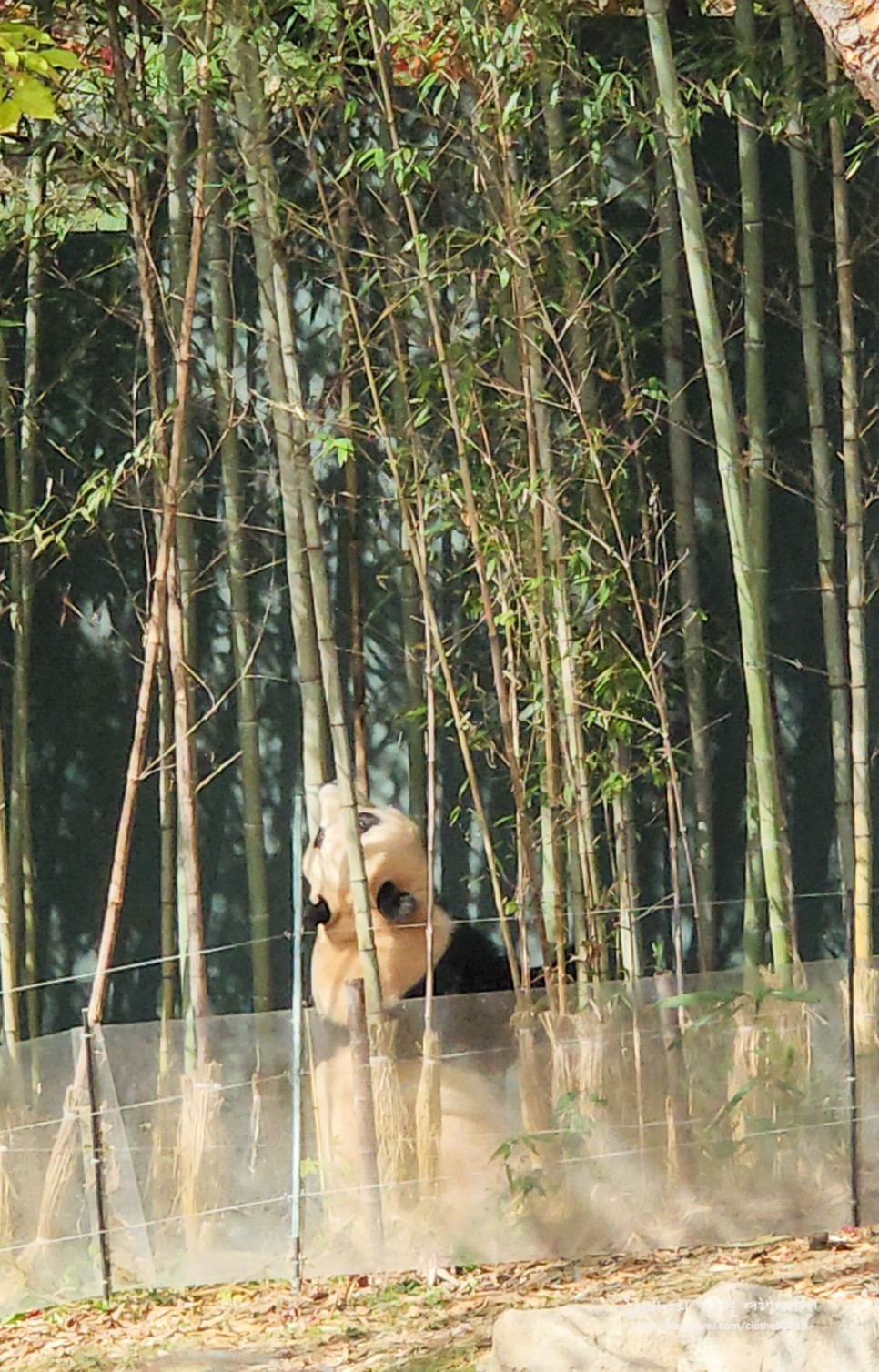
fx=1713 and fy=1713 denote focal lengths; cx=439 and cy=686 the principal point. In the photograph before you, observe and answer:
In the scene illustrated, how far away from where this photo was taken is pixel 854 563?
3.74m

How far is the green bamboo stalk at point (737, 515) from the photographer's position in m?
3.47

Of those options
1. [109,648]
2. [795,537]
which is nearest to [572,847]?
[795,537]

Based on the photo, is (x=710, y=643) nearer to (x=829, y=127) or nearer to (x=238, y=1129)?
(x=829, y=127)

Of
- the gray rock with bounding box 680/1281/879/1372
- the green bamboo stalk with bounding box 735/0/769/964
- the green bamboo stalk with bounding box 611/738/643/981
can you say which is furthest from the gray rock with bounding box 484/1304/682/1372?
the green bamboo stalk with bounding box 735/0/769/964

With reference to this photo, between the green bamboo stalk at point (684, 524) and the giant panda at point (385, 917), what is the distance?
2.21ft

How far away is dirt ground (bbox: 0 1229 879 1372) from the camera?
3.07m

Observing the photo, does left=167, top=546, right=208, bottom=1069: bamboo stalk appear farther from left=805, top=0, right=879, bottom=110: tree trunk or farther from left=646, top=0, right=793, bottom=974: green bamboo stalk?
left=805, top=0, right=879, bottom=110: tree trunk

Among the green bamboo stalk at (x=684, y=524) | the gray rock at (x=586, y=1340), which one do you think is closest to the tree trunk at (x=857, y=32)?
the gray rock at (x=586, y=1340)

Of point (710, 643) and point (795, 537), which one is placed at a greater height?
point (795, 537)

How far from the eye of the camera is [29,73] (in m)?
2.86

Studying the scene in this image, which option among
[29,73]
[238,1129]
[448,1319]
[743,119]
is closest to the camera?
[29,73]

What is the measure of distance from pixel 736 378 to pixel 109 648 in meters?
1.79

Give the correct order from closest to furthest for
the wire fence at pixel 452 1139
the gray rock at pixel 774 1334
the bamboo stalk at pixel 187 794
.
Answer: the gray rock at pixel 774 1334 < the wire fence at pixel 452 1139 < the bamboo stalk at pixel 187 794

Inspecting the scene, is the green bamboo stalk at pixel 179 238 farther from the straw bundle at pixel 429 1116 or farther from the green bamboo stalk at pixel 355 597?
the straw bundle at pixel 429 1116
